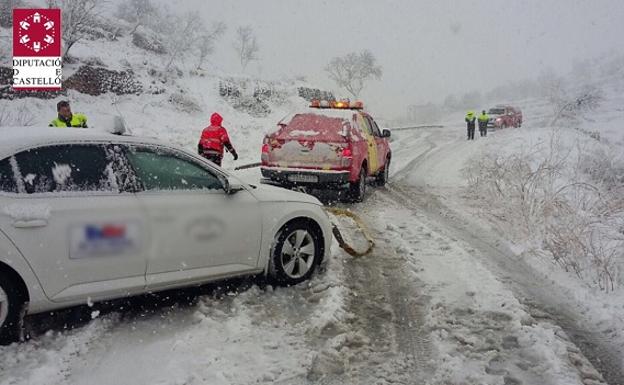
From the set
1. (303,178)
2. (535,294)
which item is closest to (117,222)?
(535,294)

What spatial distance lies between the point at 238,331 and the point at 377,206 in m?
5.66

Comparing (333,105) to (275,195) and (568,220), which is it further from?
(275,195)

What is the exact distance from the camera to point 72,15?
24.4 metres

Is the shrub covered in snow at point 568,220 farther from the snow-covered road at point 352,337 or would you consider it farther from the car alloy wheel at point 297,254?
the car alloy wheel at point 297,254

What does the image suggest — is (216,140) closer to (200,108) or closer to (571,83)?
(200,108)

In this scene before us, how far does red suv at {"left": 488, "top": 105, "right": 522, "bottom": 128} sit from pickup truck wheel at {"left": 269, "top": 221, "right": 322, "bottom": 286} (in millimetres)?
29289

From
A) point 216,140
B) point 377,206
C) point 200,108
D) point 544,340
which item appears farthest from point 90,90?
point 544,340

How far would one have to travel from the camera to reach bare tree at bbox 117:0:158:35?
44.3 metres

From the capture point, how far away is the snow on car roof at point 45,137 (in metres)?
3.42

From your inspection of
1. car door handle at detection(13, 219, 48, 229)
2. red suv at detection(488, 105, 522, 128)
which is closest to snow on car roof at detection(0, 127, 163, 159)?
car door handle at detection(13, 219, 48, 229)

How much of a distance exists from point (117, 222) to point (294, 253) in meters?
1.83

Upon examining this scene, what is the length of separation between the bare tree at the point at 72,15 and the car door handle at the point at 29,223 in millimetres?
24589

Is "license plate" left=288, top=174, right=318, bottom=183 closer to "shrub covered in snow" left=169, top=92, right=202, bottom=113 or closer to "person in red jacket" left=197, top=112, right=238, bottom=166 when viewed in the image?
"person in red jacket" left=197, top=112, right=238, bottom=166

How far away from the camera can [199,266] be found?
4.15m
